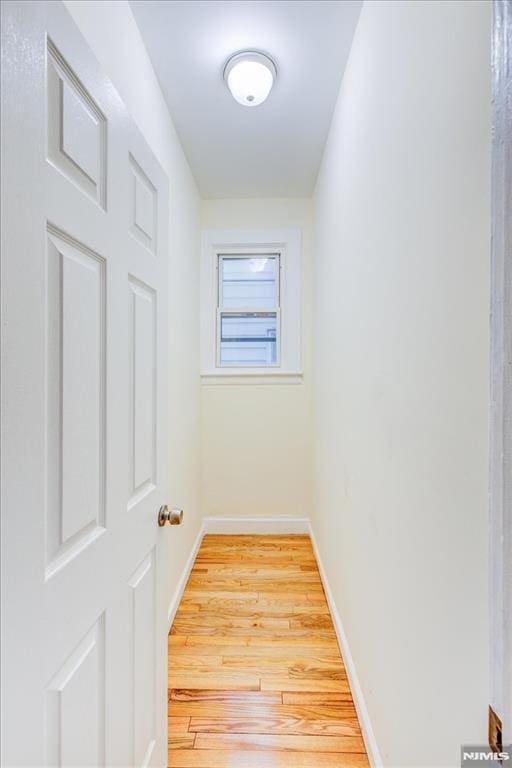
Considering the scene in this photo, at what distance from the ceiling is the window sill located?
140 centimetres

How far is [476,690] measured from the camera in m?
0.67

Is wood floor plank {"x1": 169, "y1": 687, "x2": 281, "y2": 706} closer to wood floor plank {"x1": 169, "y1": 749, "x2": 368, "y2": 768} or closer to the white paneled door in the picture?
wood floor plank {"x1": 169, "y1": 749, "x2": 368, "y2": 768}

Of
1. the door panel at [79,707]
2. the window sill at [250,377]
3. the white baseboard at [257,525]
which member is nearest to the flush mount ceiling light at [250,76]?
the window sill at [250,377]

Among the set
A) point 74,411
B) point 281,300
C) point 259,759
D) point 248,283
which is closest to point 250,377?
point 281,300

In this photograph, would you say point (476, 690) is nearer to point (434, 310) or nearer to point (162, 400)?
point (434, 310)

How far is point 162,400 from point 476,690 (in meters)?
0.96

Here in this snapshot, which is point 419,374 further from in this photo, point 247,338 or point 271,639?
A: point 247,338

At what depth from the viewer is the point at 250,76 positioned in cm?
177

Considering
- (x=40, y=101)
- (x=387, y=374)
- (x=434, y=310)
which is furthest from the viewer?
(x=387, y=374)

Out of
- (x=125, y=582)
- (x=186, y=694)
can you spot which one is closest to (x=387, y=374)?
(x=125, y=582)

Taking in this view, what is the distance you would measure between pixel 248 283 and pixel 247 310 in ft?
0.73

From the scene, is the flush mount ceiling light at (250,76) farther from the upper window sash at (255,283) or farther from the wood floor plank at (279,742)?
the wood floor plank at (279,742)

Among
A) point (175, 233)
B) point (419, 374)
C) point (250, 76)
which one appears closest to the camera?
point (419, 374)

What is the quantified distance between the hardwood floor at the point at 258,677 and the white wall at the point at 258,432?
0.67m
